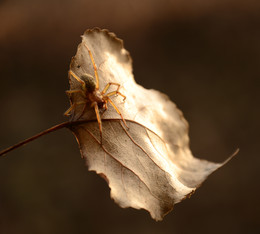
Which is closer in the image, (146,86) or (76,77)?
(76,77)

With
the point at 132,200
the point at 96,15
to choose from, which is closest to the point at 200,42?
the point at 96,15

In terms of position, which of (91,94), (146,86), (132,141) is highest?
(91,94)

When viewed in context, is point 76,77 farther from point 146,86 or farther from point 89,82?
point 146,86

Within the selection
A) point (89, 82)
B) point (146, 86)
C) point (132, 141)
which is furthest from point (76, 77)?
point (146, 86)

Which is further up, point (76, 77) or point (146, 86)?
point (76, 77)

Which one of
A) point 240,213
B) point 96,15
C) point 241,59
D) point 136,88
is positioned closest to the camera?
point 136,88

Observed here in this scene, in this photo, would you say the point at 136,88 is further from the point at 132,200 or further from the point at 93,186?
the point at 93,186
